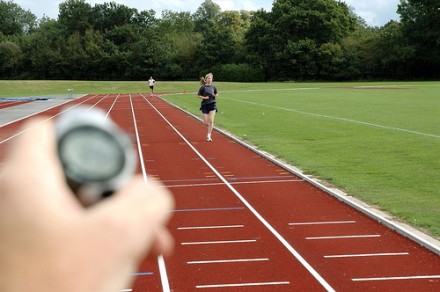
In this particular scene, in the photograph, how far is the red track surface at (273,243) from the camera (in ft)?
21.6

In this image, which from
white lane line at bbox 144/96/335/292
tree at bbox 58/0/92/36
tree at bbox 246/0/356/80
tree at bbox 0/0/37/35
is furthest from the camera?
tree at bbox 0/0/37/35

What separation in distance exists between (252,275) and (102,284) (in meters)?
6.06

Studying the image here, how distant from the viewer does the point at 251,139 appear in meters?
19.2

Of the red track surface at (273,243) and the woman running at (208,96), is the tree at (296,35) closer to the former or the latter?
the woman running at (208,96)

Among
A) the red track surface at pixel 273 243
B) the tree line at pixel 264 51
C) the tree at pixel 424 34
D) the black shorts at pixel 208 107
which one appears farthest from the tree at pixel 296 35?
the red track surface at pixel 273 243

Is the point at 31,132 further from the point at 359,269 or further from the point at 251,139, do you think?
the point at 251,139

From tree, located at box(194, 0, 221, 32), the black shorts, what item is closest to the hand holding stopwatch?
the black shorts

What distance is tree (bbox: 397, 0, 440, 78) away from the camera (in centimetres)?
7862

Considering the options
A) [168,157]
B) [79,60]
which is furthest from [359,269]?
[79,60]

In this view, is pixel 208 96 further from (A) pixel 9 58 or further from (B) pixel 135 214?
(A) pixel 9 58

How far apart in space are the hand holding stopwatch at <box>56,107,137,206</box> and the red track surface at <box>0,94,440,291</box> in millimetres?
4357

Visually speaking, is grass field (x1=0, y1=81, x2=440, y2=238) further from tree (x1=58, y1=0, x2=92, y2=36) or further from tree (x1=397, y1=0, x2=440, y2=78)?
tree (x1=58, y1=0, x2=92, y2=36)

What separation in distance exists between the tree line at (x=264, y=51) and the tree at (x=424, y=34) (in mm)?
123

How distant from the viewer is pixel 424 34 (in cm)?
7988
